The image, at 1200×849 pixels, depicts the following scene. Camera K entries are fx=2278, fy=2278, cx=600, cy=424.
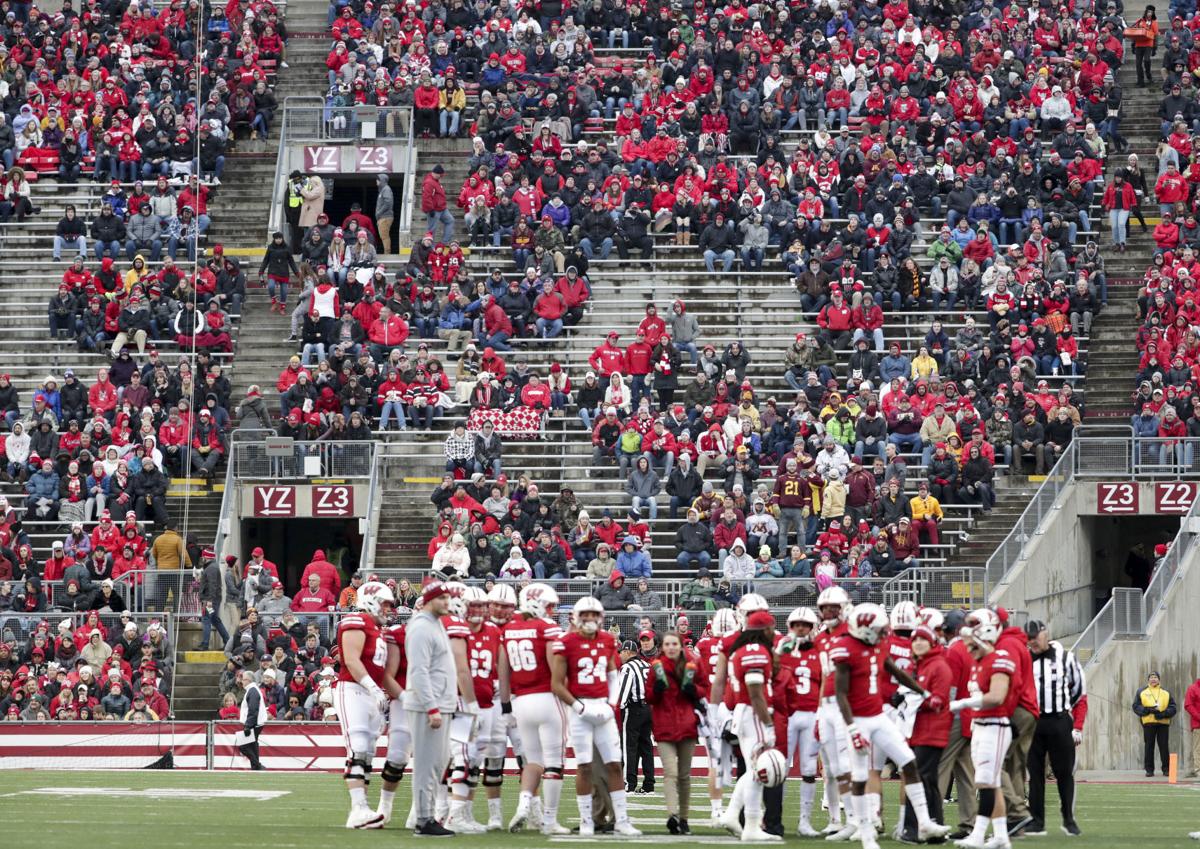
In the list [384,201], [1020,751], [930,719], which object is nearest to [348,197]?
[384,201]

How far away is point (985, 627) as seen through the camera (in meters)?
17.4

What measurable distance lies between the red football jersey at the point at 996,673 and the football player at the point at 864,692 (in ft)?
2.03

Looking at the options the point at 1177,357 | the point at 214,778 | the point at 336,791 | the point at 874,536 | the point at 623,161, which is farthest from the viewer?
the point at 623,161

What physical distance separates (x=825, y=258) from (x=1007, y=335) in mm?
3386

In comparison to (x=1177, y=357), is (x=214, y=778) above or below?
below

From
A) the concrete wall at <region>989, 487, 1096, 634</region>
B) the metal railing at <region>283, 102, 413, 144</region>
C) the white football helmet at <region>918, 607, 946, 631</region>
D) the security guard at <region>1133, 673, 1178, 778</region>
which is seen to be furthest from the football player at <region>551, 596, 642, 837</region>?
the metal railing at <region>283, 102, 413, 144</region>

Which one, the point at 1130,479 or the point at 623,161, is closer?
the point at 1130,479

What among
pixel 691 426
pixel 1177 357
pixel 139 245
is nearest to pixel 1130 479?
pixel 1177 357

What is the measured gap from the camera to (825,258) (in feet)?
121

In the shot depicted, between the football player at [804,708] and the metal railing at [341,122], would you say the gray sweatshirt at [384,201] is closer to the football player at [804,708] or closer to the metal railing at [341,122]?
the metal railing at [341,122]

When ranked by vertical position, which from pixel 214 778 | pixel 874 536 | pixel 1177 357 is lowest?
pixel 214 778

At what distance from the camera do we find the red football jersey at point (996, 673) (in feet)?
54.8

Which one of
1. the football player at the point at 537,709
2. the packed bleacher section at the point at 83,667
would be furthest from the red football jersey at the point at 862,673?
the packed bleacher section at the point at 83,667

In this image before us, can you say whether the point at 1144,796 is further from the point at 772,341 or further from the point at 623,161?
the point at 623,161
